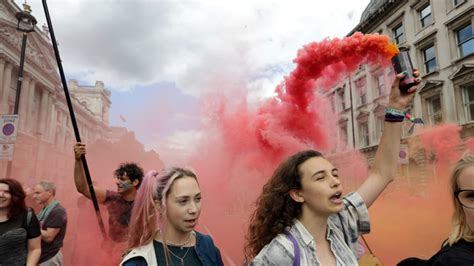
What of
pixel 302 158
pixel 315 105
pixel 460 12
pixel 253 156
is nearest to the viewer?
pixel 302 158

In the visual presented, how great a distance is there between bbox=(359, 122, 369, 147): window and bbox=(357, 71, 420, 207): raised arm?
22.2m

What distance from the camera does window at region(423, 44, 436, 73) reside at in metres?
17.5

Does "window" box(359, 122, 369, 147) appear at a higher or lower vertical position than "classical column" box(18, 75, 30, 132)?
lower

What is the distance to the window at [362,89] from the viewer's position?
23166 mm

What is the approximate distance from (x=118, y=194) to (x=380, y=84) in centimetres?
2176

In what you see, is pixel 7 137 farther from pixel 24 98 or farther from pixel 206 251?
pixel 24 98

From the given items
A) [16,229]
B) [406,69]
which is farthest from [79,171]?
[406,69]

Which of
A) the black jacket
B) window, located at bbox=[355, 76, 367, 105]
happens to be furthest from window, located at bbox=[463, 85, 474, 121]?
the black jacket

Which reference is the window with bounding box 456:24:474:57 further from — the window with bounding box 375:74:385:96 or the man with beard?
the man with beard

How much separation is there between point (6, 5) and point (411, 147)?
28678 millimetres

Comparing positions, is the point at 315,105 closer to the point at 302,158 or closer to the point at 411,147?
the point at 411,147

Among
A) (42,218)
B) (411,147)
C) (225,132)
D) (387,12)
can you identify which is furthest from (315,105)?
(387,12)

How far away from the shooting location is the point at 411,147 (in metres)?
16.4

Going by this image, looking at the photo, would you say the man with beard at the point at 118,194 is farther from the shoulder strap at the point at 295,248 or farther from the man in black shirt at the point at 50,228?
the shoulder strap at the point at 295,248
